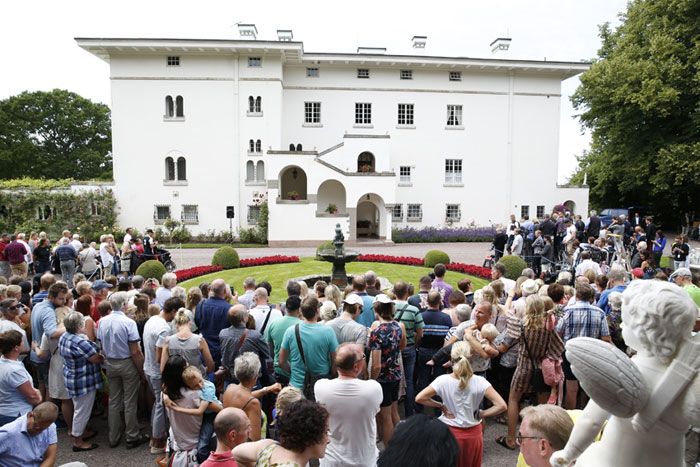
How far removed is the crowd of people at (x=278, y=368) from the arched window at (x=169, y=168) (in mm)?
26620

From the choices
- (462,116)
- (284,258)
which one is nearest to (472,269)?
(284,258)

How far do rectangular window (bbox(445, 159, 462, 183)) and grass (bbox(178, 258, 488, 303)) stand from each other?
665 inches

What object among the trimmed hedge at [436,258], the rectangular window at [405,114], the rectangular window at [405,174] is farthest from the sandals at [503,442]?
the rectangular window at [405,114]

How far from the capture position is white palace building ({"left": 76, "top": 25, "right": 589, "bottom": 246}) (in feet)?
101

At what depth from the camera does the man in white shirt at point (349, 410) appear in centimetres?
397

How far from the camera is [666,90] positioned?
23422mm

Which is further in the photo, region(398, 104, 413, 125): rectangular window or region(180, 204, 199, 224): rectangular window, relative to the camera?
region(398, 104, 413, 125): rectangular window

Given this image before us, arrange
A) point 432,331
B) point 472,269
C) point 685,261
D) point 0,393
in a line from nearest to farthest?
point 0,393, point 432,331, point 685,261, point 472,269

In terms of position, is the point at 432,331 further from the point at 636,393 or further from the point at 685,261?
the point at 685,261

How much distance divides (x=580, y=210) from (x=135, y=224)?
108 feet

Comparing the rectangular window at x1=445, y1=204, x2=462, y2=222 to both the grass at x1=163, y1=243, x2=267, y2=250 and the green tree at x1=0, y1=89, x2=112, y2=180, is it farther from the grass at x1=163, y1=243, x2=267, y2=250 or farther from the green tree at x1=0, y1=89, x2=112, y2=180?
the green tree at x1=0, y1=89, x2=112, y2=180

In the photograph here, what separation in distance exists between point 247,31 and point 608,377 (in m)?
37.3

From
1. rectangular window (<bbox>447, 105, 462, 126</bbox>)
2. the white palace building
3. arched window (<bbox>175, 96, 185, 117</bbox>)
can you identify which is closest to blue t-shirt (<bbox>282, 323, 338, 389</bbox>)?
the white palace building

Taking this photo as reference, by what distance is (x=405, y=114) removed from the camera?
1373 inches
